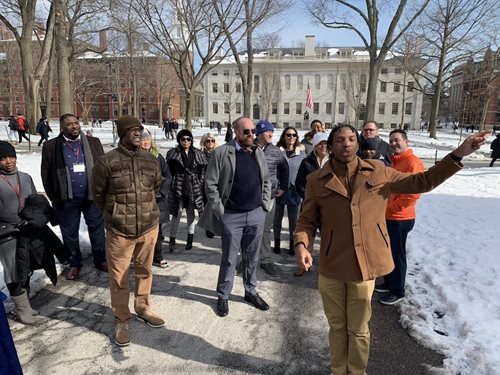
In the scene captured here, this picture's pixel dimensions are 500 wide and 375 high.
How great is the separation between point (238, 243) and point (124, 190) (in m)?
1.36

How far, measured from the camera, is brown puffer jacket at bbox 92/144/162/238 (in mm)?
3270

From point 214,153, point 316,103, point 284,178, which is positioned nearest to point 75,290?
point 214,153

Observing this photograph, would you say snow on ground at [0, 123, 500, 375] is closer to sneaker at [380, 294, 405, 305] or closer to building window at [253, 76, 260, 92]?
sneaker at [380, 294, 405, 305]

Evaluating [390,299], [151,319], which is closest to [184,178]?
[151,319]

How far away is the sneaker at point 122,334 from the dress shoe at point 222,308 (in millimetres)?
983

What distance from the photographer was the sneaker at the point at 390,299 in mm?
4070

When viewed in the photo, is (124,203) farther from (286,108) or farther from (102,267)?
(286,108)

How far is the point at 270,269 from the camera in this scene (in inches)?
195

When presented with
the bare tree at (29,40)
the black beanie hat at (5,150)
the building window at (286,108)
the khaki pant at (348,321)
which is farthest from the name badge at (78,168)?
the building window at (286,108)

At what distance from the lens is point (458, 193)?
984 cm

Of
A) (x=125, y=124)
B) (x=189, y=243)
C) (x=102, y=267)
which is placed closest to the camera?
(x=125, y=124)

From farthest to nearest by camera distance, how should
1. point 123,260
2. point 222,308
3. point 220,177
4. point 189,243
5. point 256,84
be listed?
point 256,84
point 189,243
point 222,308
point 220,177
point 123,260

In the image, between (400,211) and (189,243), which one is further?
(189,243)

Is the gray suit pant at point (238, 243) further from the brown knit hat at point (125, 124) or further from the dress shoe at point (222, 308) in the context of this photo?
the brown knit hat at point (125, 124)
